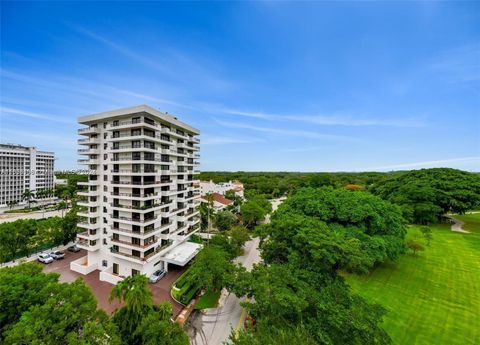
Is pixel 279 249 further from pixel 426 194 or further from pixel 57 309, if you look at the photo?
pixel 426 194

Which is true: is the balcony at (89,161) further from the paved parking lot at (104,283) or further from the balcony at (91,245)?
the paved parking lot at (104,283)

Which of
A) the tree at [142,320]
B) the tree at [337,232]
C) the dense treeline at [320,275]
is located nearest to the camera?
the dense treeline at [320,275]

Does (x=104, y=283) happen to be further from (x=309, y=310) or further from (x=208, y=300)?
(x=309, y=310)

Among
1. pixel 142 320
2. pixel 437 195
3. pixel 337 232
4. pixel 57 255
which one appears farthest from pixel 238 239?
pixel 437 195

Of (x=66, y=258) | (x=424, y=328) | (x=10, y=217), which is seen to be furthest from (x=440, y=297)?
(x=10, y=217)

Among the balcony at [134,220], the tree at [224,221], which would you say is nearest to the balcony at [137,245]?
the balcony at [134,220]

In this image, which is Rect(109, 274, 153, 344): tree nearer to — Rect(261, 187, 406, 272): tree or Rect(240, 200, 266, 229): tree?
Rect(261, 187, 406, 272): tree

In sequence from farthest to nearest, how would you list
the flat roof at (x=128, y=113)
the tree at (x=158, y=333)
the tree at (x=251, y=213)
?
the tree at (x=251, y=213)
the flat roof at (x=128, y=113)
the tree at (x=158, y=333)

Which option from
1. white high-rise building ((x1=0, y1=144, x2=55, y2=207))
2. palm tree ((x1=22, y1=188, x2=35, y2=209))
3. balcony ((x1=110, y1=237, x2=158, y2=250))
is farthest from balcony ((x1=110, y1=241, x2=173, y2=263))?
white high-rise building ((x1=0, y1=144, x2=55, y2=207))
